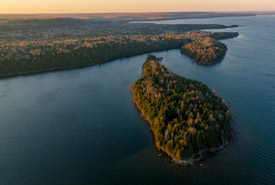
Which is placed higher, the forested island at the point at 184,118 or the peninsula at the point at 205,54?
the peninsula at the point at 205,54

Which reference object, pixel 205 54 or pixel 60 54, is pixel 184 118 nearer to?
pixel 205 54

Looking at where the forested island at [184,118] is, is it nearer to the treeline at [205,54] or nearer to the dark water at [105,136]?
the dark water at [105,136]

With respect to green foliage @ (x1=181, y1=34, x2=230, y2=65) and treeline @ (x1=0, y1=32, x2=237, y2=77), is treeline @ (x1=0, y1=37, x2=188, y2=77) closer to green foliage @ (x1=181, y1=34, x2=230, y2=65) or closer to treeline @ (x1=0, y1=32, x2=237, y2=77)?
treeline @ (x1=0, y1=32, x2=237, y2=77)

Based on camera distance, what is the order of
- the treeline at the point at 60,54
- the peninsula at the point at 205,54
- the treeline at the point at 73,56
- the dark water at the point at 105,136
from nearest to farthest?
the dark water at the point at 105,136 < the treeline at the point at 73,56 < the treeline at the point at 60,54 < the peninsula at the point at 205,54

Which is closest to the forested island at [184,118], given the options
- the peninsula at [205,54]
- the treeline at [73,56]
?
the peninsula at [205,54]

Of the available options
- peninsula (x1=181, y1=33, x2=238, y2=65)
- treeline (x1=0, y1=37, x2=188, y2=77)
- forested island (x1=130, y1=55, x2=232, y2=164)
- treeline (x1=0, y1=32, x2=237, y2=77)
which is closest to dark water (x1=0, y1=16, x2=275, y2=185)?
forested island (x1=130, y1=55, x2=232, y2=164)

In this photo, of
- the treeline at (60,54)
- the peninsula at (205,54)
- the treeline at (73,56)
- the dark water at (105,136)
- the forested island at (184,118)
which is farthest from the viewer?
the peninsula at (205,54)

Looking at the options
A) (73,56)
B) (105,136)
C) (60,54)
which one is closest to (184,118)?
(105,136)
